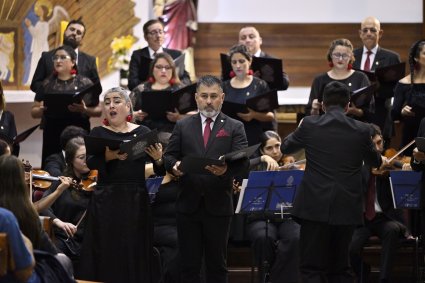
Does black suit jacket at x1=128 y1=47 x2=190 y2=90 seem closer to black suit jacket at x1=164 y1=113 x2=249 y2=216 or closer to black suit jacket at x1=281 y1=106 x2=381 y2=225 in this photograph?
black suit jacket at x1=164 y1=113 x2=249 y2=216

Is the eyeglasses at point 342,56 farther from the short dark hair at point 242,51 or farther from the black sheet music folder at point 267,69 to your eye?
the short dark hair at point 242,51

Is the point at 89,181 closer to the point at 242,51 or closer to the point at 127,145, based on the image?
the point at 127,145

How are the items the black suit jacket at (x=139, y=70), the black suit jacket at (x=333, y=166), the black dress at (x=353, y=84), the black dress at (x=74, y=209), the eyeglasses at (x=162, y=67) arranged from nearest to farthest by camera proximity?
the black suit jacket at (x=333, y=166) < the black dress at (x=74, y=209) < the black dress at (x=353, y=84) < the eyeglasses at (x=162, y=67) < the black suit jacket at (x=139, y=70)

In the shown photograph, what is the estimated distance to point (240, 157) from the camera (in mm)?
6742

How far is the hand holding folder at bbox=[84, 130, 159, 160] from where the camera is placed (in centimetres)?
683

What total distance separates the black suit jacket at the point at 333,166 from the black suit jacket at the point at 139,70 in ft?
8.51

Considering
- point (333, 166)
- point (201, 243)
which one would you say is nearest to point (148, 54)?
point (201, 243)

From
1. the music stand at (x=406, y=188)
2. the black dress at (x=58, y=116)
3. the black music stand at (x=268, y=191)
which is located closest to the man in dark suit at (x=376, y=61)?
the music stand at (x=406, y=188)

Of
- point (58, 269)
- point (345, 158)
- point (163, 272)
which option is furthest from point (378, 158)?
point (58, 269)

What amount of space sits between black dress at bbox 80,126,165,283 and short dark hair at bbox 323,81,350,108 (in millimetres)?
1240

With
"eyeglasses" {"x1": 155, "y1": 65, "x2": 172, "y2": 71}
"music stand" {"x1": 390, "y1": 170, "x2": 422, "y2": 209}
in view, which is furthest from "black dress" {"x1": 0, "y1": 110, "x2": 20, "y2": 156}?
"music stand" {"x1": 390, "y1": 170, "x2": 422, "y2": 209}

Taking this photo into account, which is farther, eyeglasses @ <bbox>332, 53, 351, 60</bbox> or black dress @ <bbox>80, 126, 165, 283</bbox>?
eyeglasses @ <bbox>332, 53, 351, 60</bbox>

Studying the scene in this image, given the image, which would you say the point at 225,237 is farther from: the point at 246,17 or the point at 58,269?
the point at 246,17

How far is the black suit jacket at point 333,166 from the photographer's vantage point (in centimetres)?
683
